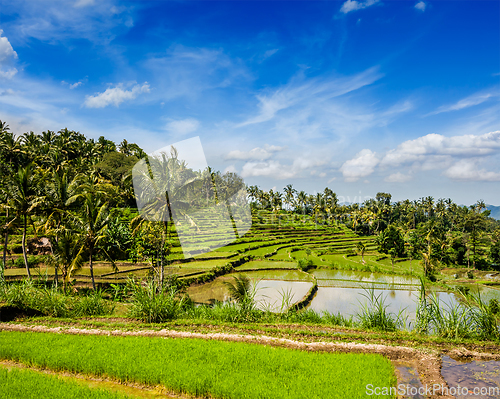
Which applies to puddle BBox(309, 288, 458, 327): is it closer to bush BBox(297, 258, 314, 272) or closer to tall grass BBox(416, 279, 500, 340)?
bush BBox(297, 258, 314, 272)

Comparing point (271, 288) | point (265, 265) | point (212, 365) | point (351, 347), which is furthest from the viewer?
point (265, 265)

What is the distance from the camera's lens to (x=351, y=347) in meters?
7.39

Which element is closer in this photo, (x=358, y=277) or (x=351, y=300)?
(x=351, y=300)

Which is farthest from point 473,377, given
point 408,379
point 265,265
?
point 265,265

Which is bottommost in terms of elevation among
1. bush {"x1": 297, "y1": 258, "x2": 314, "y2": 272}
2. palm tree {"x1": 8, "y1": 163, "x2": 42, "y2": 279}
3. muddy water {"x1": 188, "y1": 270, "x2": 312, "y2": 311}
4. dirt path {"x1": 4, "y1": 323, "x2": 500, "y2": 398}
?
muddy water {"x1": 188, "y1": 270, "x2": 312, "y2": 311}

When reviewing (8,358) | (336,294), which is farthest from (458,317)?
(336,294)

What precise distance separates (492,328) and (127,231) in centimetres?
2428

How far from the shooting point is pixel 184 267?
24.4 meters

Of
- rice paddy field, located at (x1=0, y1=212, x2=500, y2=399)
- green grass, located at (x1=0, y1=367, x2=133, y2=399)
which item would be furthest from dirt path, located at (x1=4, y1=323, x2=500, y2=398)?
green grass, located at (x1=0, y1=367, x2=133, y2=399)

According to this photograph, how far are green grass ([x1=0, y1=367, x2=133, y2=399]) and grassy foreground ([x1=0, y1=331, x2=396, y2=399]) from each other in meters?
0.72

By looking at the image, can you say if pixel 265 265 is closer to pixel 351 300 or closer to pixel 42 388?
pixel 351 300

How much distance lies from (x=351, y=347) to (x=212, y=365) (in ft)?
11.5

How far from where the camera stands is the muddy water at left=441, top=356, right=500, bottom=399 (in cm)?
567

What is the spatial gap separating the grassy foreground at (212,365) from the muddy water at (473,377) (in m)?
1.21
